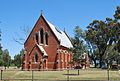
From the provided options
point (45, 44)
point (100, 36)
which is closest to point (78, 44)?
point (45, 44)

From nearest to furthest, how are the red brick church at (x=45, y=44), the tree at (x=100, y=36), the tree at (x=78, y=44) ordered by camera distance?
the tree at (x=78, y=44) < the red brick church at (x=45, y=44) < the tree at (x=100, y=36)

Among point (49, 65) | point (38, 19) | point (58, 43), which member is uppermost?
point (38, 19)

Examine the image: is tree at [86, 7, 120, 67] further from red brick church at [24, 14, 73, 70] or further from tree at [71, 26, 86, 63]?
tree at [71, 26, 86, 63]

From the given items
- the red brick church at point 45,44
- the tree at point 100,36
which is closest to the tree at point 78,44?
the red brick church at point 45,44

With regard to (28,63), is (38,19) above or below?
above

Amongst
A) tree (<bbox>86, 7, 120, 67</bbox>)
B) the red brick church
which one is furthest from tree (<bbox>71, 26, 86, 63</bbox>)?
tree (<bbox>86, 7, 120, 67</bbox>)

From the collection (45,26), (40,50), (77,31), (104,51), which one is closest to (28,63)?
(40,50)

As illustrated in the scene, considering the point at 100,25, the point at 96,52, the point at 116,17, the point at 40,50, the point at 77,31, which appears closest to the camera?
the point at 116,17

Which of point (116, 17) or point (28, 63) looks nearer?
point (116, 17)

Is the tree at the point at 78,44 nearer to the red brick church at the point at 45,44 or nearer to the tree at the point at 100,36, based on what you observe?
the red brick church at the point at 45,44

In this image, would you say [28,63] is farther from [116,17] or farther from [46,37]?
[116,17]

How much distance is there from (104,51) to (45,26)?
87.5ft

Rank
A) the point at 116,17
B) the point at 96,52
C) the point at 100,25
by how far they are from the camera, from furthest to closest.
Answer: the point at 96,52 → the point at 100,25 → the point at 116,17

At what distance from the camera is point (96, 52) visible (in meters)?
109
